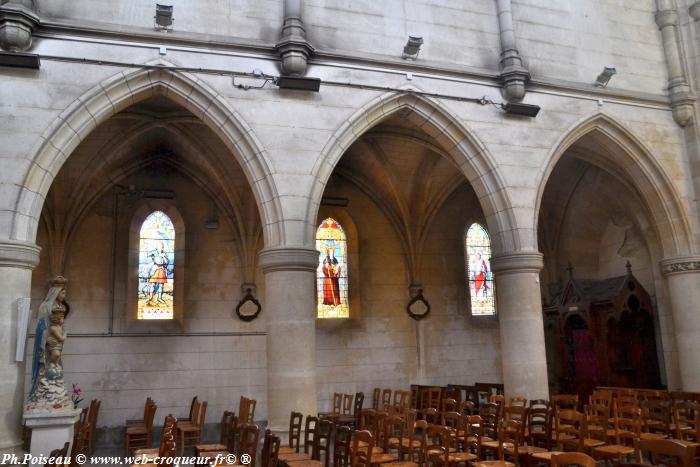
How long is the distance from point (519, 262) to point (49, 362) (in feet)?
22.4

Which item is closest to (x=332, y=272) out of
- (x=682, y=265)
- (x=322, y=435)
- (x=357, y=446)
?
(x=682, y=265)

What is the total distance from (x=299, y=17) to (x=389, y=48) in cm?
159

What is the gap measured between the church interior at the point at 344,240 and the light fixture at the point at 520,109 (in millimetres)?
129

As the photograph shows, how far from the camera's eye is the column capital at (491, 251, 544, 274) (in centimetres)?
998

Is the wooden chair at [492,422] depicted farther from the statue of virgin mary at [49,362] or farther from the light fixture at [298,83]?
the light fixture at [298,83]

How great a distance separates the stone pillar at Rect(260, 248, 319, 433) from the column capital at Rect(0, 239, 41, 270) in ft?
9.70

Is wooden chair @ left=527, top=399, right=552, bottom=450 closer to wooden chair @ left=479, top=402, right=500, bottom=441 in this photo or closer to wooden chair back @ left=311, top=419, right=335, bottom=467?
wooden chair @ left=479, top=402, right=500, bottom=441

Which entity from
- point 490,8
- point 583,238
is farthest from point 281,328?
Result: point 583,238

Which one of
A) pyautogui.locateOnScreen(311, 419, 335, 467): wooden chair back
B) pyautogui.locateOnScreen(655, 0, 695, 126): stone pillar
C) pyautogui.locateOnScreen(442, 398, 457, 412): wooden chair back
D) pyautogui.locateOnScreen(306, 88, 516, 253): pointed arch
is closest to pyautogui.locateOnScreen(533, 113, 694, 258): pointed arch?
pyautogui.locateOnScreen(655, 0, 695, 126): stone pillar

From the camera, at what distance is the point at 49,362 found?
7.43 meters

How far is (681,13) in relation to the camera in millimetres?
12391

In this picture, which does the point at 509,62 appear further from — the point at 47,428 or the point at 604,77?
the point at 47,428

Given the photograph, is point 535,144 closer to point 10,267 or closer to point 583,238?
point 583,238

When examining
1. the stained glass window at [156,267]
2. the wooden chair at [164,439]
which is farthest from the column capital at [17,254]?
the stained glass window at [156,267]
